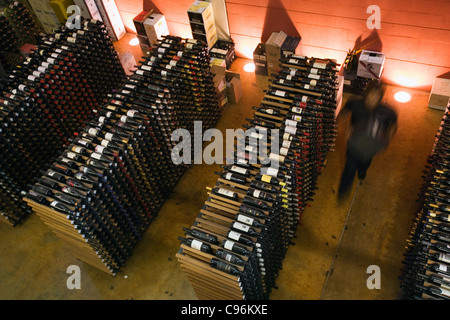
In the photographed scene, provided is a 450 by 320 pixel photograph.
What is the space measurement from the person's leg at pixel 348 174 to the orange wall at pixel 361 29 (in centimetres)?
261

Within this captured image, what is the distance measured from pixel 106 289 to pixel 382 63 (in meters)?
5.91

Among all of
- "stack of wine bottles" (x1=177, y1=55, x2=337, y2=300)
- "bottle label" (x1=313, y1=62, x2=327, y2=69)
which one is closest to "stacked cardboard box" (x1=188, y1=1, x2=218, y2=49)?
"stack of wine bottles" (x1=177, y1=55, x2=337, y2=300)

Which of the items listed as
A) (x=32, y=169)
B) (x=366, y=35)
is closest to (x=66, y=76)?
(x=32, y=169)

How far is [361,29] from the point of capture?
6.88 meters

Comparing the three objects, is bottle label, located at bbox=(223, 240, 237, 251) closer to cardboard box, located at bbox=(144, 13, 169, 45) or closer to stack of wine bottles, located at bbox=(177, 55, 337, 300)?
stack of wine bottles, located at bbox=(177, 55, 337, 300)

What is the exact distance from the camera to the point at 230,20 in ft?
26.8

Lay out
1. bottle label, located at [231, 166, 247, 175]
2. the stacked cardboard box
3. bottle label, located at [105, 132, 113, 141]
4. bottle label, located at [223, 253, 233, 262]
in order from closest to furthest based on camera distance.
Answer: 1. bottle label, located at [223, 253, 233, 262]
2. bottle label, located at [231, 166, 247, 175]
3. bottle label, located at [105, 132, 113, 141]
4. the stacked cardboard box

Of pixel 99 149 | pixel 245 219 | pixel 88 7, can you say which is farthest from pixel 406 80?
pixel 88 7

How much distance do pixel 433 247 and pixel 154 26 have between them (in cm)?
703

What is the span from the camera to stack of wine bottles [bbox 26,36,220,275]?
16.6 ft

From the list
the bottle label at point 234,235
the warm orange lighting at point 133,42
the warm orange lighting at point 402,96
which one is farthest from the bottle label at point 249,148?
the warm orange lighting at point 133,42

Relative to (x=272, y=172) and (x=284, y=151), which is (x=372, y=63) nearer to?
(x=284, y=151)

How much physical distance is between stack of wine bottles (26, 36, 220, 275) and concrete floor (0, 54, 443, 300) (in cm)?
34

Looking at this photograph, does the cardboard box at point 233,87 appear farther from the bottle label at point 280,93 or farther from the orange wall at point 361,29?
the bottle label at point 280,93
